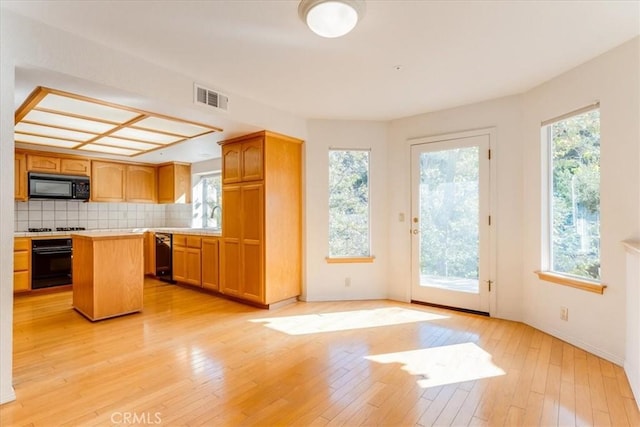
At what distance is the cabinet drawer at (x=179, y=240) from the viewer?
4.91m

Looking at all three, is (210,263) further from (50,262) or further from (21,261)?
(21,261)

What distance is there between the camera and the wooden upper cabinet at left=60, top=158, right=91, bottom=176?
16.3ft

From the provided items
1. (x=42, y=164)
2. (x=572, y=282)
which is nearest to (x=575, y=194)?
(x=572, y=282)

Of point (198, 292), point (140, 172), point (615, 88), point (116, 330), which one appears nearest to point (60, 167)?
point (140, 172)

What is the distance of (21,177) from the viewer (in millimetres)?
4559

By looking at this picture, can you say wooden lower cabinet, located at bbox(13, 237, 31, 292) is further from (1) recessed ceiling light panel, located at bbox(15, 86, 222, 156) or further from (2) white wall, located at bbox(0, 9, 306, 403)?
(2) white wall, located at bbox(0, 9, 306, 403)

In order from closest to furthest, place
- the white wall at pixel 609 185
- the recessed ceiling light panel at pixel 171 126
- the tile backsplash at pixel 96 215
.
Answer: the white wall at pixel 609 185, the recessed ceiling light panel at pixel 171 126, the tile backsplash at pixel 96 215

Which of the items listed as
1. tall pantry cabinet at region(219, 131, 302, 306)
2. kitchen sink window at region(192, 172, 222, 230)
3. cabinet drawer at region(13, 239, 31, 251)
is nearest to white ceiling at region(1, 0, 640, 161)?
tall pantry cabinet at region(219, 131, 302, 306)

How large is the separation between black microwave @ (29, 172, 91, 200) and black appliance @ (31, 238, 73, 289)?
2.26 feet

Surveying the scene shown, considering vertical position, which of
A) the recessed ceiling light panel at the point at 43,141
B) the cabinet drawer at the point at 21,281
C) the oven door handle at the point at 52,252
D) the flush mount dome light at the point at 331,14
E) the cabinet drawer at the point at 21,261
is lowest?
the cabinet drawer at the point at 21,281

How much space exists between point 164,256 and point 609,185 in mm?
5709

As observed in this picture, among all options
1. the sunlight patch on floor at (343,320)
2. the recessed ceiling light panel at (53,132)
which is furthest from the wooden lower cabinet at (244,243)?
the recessed ceiling light panel at (53,132)

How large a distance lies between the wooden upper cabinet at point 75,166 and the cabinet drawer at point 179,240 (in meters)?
1.84

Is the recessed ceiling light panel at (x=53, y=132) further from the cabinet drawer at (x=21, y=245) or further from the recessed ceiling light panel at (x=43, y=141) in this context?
the cabinet drawer at (x=21, y=245)
